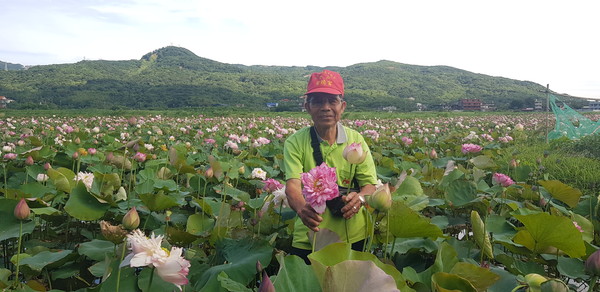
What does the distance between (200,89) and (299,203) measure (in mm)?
57461

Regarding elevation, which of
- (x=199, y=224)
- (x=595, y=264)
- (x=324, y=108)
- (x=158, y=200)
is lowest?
(x=199, y=224)

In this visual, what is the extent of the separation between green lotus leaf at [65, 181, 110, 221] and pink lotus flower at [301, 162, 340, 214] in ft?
3.57

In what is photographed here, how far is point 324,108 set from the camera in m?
1.87

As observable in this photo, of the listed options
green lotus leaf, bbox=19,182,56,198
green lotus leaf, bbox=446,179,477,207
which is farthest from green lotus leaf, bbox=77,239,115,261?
green lotus leaf, bbox=446,179,477,207

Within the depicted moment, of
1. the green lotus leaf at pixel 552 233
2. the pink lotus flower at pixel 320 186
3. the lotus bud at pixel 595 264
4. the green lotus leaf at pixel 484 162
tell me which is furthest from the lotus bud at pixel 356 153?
the green lotus leaf at pixel 484 162

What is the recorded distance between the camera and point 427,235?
4.49 ft

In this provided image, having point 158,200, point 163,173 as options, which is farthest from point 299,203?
point 163,173

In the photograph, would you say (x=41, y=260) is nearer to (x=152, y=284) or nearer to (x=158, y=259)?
(x=152, y=284)

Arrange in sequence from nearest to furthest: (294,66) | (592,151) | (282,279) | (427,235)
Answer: (282,279) → (427,235) → (592,151) → (294,66)

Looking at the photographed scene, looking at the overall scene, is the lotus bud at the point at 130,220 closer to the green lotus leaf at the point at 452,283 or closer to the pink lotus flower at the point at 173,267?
the pink lotus flower at the point at 173,267

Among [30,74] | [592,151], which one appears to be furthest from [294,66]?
[592,151]

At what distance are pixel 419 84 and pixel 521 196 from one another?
279 ft

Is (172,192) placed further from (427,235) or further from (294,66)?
(294,66)

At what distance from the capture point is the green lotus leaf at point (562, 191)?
196cm
